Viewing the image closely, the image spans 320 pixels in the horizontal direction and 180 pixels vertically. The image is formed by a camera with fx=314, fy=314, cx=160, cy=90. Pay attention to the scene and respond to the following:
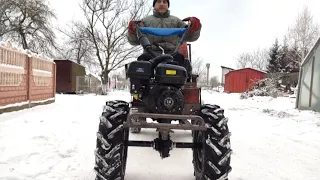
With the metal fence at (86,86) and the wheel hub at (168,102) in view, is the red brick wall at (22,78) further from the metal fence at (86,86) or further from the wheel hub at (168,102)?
the metal fence at (86,86)

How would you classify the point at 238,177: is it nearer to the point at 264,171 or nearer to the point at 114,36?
the point at 264,171

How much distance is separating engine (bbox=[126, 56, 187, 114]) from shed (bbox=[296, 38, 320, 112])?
968 centimetres

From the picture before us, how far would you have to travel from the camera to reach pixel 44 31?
3055 centimetres

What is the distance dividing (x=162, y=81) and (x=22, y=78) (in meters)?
8.31

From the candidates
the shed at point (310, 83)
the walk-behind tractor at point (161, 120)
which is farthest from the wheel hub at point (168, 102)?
the shed at point (310, 83)

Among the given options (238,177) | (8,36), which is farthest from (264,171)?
(8,36)

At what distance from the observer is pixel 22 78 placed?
10039 mm

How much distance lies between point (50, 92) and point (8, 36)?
18492mm

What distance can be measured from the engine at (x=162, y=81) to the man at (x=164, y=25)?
769 mm

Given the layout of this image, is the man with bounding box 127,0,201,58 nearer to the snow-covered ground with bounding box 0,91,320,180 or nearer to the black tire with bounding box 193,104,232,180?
the black tire with bounding box 193,104,232,180

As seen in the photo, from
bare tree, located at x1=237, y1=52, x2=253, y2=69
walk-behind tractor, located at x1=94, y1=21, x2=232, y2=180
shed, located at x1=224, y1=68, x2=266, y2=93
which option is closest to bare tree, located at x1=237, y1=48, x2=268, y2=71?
bare tree, located at x1=237, y1=52, x2=253, y2=69

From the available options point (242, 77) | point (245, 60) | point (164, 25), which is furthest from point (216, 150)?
point (245, 60)

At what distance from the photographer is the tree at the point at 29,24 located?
1120 inches

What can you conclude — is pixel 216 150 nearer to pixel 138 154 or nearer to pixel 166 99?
pixel 166 99
